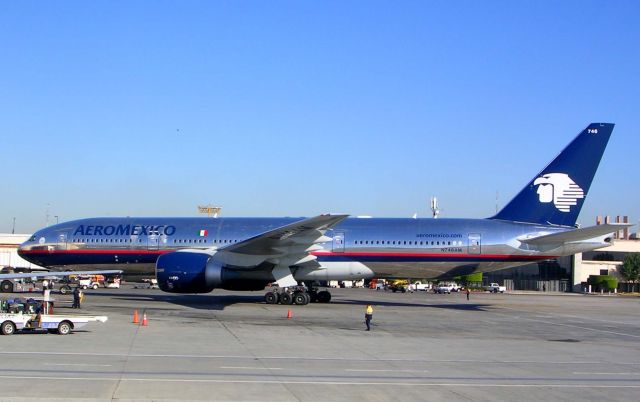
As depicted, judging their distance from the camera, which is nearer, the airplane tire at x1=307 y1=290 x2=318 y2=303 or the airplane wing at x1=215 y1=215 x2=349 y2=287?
the airplane wing at x1=215 y1=215 x2=349 y2=287

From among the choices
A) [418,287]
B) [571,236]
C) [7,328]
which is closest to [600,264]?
[418,287]

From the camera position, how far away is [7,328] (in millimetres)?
22547

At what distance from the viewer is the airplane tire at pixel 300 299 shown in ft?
126

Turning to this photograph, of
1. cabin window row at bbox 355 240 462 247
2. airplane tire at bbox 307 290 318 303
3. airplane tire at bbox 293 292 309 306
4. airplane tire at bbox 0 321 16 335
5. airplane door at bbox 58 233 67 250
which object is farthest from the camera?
airplane door at bbox 58 233 67 250

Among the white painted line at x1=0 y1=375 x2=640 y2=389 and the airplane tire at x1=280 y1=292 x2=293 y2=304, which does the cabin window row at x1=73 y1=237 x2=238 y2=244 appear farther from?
the white painted line at x1=0 y1=375 x2=640 y2=389

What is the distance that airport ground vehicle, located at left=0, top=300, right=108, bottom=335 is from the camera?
22.6 m

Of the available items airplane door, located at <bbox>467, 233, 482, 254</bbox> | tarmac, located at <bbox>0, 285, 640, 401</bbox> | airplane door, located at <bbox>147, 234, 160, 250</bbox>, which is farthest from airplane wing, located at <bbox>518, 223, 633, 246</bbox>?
airplane door, located at <bbox>147, 234, 160, 250</bbox>

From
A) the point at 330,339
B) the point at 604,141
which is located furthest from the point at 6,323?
the point at 604,141

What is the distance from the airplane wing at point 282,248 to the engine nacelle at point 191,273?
55 cm

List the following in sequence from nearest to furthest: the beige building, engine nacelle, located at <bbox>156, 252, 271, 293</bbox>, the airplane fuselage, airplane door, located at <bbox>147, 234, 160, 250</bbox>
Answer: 1. engine nacelle, located at <bbox>156, 252, 271, 293</bbox>
2. the airplane fuselage
3. airplane door, located at <bbox>147, 234, 160, 250</bbox>
4. the beige building

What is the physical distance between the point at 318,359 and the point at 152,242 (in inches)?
921

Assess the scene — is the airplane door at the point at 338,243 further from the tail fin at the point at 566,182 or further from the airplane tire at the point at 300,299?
the tail fin at the point at 566,182

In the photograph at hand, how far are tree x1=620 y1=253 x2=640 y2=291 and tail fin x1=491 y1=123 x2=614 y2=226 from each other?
187ft

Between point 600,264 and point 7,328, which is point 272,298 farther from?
point 600,264
